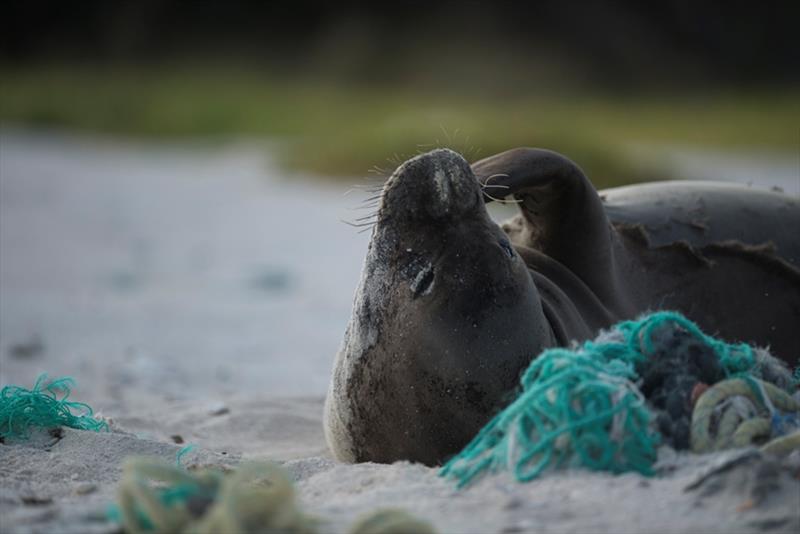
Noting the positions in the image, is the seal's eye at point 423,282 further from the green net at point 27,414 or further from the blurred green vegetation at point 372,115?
the blurred green vegetation at point 372,115

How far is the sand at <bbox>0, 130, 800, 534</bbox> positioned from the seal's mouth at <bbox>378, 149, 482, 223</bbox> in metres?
0.72

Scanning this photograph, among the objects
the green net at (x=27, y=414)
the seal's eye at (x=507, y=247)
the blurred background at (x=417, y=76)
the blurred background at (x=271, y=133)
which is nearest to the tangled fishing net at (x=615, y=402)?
the seal's eye at (x=507, y=247)

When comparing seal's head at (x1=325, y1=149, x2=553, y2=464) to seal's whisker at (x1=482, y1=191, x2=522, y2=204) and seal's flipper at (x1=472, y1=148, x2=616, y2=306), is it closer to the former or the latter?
seal's whisker at (x1=482, y1=191, x2=522, y2=204)

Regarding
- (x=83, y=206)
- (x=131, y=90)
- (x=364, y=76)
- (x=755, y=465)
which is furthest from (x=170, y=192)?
(x=364, y=76)

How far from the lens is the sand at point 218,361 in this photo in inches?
97.7

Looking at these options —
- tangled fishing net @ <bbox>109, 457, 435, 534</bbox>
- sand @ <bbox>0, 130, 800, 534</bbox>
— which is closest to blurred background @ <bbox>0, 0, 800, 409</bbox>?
sand @ <bbox>0, 130, 800, 534</bbox>

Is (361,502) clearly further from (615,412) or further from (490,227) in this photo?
(490,227)

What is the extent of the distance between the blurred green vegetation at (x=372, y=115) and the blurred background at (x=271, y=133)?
0.09m

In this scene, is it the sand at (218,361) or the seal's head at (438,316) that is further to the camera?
the seal's head at (438,316)

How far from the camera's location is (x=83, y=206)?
42.1 feet

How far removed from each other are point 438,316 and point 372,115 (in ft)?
70.0

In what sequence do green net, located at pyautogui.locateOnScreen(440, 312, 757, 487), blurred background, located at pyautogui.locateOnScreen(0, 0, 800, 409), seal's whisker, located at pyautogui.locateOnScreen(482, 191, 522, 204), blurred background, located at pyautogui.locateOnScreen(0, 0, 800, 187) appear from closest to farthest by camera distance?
green net, located at pyautogui.locateOnScreen(440, 312, 757, 487) → seal's whisker, located at pyautogui.locateOnScreen(482, 191, 522, 204) → blurred background, located at pyautogui.locateOnScreen(0, 0, 800, 409) → blurred background, located at pyautogui.locateOnScreen(0, 0, 800, 187)

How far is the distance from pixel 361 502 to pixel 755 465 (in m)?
0.88

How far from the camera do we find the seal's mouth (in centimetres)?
324
